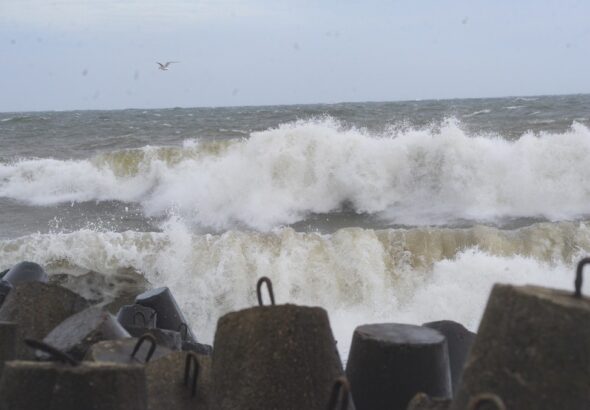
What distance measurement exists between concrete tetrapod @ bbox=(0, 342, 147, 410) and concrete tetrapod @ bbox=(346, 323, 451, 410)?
95cm

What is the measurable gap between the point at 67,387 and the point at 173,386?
1.95 feet

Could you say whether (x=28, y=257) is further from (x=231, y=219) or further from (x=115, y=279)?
(x=231, y=219)

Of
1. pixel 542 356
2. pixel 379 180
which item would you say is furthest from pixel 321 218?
pixel 542 356

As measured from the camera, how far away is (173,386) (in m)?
2.62

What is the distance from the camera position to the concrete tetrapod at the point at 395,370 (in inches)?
109

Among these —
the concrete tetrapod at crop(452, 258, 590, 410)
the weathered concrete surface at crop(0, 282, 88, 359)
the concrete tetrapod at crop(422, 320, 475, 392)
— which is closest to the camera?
the concrete tetrapod at crop(452, 258, 590, 410)

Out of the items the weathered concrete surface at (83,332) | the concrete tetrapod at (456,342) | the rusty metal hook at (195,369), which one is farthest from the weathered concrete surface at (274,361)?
the concrete tetrapod at (456,342)

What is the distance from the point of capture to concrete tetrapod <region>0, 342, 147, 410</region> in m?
2.07

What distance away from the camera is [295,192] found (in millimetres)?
13234

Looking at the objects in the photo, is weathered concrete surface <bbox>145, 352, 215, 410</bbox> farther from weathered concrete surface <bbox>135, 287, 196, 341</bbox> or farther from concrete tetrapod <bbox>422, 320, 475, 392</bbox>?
weathered concrete surface <bbox>135, 287, 196, 341</bbox>

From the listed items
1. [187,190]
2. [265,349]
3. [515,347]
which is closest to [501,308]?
[515,347]

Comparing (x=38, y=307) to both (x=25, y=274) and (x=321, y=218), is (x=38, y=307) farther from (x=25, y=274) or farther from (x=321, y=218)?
(x=321, y=218)

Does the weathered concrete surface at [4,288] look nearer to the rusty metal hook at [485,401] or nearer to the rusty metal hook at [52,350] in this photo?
the rusty metal hook at [52,350]

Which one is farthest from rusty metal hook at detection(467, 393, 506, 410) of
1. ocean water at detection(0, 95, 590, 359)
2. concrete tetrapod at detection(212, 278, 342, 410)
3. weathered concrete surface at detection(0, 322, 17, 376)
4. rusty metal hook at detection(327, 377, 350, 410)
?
ocean water at detection(0, 95, 590, 359)
